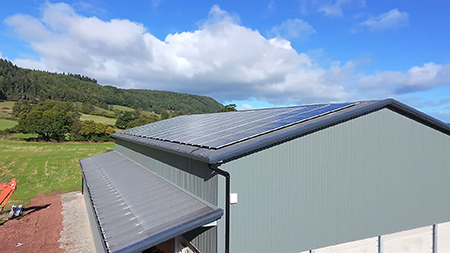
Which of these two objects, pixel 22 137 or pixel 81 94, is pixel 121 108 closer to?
pixel 81 94

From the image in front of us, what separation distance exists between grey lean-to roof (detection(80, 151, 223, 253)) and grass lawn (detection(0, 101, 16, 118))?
276ft

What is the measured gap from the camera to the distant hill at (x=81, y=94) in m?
102

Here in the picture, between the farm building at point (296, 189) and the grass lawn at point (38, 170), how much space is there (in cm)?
1879

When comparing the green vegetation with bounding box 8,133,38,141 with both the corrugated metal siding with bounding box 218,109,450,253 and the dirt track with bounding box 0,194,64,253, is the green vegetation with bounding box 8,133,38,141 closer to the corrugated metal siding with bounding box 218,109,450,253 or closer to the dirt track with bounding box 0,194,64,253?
the dirt track with bounding box 0,194,64,253

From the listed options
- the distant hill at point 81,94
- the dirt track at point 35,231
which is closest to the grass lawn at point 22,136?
the distant hill at point 81,94

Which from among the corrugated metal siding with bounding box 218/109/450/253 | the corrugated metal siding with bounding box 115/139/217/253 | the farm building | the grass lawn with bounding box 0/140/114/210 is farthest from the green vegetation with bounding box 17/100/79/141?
the corrugated metal siding with bounding box 218/109/450/253

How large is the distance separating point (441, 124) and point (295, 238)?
680cm

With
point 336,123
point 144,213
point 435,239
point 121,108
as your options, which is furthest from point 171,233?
point 121,108

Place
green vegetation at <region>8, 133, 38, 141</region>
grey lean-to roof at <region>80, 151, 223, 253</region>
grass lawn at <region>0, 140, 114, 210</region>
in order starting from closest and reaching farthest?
grey lean-to roof at <region>80, 151, 223, 253</region> → grass lawn at <region>0, 140, 114, 210</region> → green vegetation at <region>8, 133, 38, 141</region>

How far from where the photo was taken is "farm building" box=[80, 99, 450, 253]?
766cm

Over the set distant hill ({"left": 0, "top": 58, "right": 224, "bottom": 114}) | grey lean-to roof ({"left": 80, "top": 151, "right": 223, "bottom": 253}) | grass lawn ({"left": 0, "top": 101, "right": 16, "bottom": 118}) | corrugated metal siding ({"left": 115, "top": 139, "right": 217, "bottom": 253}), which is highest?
distant hill ({"left": 0, "top": 58, "right": 224, "bottom": 114})

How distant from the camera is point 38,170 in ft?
111

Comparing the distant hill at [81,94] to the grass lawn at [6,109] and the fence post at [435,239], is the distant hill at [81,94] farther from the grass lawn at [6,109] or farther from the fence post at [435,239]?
the fence post at [435,239]

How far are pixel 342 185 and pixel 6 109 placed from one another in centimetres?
10048
